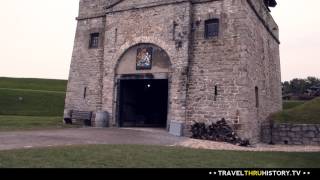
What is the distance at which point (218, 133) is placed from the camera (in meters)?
14.9

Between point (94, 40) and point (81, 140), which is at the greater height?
point (94, 40)

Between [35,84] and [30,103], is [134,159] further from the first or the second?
[35,84]

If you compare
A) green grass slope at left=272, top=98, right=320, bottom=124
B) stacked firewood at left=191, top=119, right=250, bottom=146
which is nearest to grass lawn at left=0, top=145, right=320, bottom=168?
stacked firewood at left=191, top=119, right=250, bottom=146

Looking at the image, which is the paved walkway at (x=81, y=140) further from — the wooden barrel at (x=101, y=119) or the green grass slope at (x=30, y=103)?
the green grass slope at (x=30, y=103)

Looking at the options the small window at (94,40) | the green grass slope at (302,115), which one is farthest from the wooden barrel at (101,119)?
the green grass slope at (302,115)

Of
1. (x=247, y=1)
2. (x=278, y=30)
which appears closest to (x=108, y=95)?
(x=247, y=1)

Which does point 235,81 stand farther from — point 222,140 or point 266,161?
point 266,161

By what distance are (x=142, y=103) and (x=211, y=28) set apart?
7328mm

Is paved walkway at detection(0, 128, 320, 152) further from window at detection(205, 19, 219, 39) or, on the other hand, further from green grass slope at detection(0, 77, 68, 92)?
green grass slope at detection(0, 77, 68, 92)

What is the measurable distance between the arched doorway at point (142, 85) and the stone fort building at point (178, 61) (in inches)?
2.1

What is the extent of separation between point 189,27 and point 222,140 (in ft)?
18.3

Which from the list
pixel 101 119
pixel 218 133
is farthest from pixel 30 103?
pixel 218 133

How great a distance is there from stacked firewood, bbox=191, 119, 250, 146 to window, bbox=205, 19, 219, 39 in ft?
13.4

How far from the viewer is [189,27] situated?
53.3 ft
